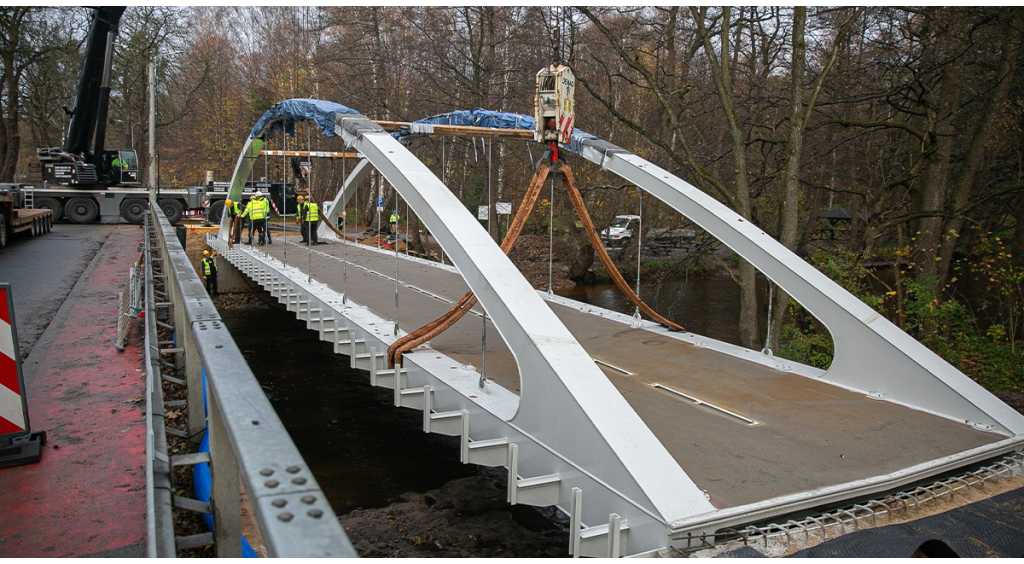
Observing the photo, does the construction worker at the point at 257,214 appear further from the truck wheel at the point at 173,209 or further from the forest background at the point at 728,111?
the truck wheel at the point at 173,209

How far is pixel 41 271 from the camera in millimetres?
11617

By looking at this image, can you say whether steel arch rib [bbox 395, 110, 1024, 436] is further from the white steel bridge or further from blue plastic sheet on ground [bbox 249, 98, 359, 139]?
blue plastic sheet on ground [bbox 249, 98, 359, 139]

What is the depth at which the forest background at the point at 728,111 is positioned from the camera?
38.2ft

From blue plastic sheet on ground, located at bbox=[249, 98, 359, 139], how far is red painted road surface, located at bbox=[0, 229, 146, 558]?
481 centimetres

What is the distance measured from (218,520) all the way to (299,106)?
1071 centimetres

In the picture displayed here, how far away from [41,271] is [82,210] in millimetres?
16257

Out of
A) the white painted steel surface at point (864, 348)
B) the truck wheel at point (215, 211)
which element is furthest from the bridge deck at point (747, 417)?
the truck wheel at point (215, 211)

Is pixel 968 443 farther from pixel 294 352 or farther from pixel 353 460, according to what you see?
pixel 294 352

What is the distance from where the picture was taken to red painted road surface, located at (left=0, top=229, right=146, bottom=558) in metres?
3.03

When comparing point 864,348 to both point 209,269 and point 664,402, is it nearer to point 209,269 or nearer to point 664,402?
point 664,402

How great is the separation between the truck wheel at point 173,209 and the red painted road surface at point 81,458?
73.1 feet

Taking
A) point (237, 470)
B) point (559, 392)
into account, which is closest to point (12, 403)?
point (237, 470)

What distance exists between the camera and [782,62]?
1636 centimetres

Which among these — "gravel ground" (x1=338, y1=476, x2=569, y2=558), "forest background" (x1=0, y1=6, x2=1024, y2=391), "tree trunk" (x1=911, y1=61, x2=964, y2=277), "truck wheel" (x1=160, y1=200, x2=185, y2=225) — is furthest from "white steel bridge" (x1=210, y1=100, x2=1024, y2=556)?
"truck wheel" (x1=160, y1=200, x2=185, y2=225)
